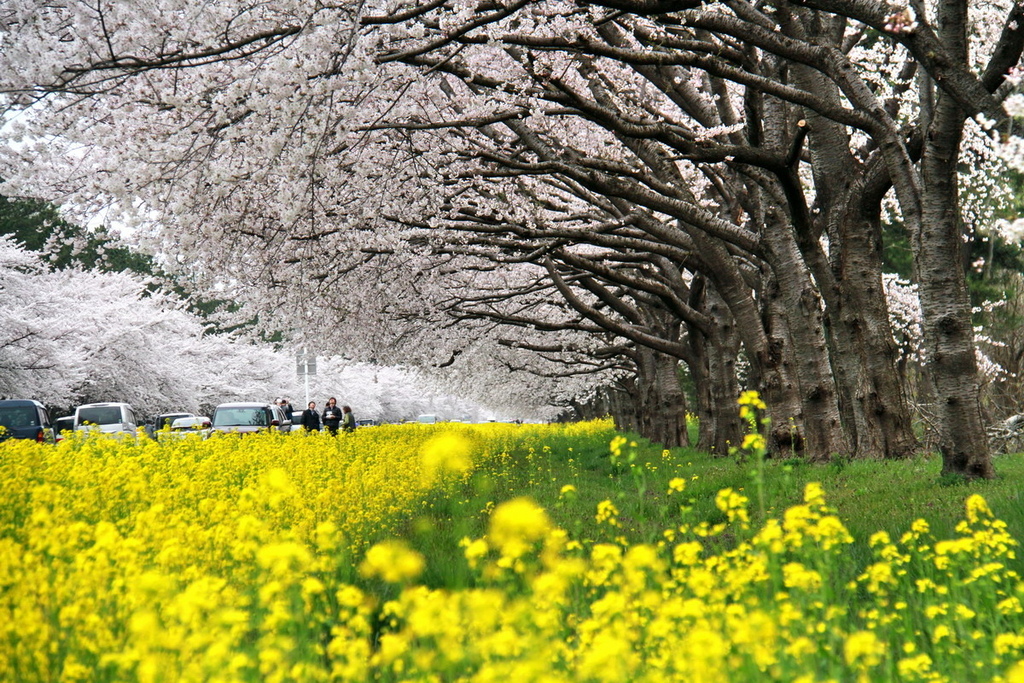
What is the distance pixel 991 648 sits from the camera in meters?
4.73

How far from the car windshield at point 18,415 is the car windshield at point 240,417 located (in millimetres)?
6090

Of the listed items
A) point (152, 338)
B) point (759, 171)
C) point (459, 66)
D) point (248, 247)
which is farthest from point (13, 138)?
point (152, 338)

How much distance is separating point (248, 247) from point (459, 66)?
7613mm

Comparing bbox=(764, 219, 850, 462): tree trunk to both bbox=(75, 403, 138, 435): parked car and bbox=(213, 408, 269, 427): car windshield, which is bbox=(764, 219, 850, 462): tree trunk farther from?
bbox=(75, 403, 138, 435): parked car

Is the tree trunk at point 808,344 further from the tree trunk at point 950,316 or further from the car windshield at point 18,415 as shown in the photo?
the car windshield at point 18,415

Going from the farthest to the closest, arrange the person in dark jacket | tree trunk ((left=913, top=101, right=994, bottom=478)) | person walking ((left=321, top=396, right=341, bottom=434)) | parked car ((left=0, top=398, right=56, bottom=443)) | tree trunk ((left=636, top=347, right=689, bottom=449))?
the person in dark jacket → person walking ((left=321, top=396, right=341, bottom=434)) → tree trunk ((left=636, top=347, right=689, bottom=449)) → parked car ((left=0, top=398, right=56, bottom=443)) → tree trunk ((left=913, top=101, right=994, bottom=478))

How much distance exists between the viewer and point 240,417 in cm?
2962

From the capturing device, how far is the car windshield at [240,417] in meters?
29.4

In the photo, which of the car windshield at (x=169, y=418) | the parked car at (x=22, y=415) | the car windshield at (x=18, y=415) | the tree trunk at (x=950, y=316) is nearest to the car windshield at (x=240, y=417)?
the parked car at (x=22, y=415)

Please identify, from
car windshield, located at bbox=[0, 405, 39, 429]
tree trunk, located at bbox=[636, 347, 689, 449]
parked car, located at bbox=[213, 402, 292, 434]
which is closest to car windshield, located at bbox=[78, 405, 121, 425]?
parked car, located at bbox=[213, 402, 292, 434]

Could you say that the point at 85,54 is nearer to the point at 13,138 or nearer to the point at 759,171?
the point at 13,138

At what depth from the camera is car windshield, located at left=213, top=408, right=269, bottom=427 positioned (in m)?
29.4

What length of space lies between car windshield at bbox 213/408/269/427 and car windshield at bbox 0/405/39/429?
6.09 m

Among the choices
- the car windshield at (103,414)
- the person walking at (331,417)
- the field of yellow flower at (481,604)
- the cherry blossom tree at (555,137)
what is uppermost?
the cherry blossom tree at (555,137)
